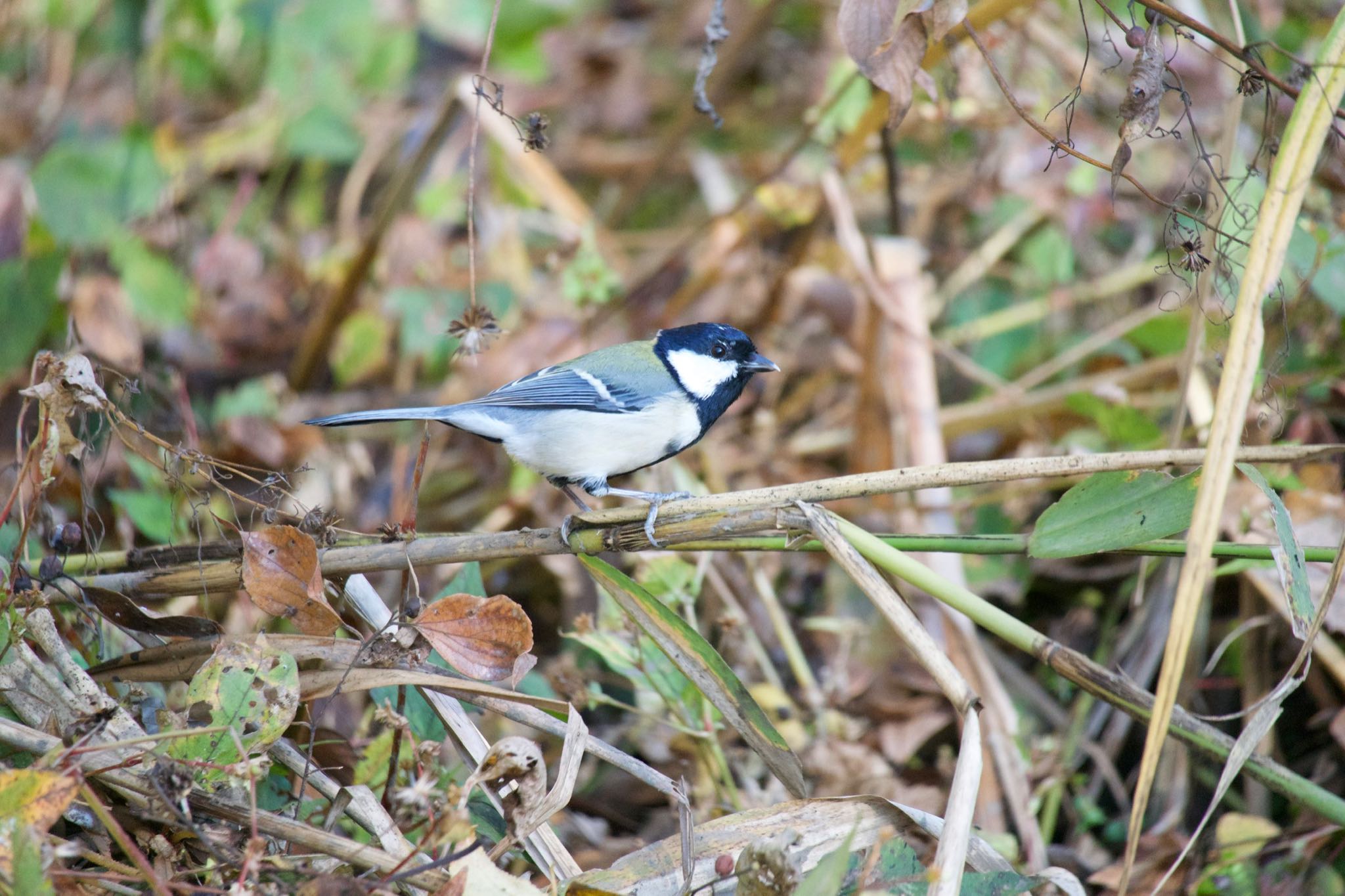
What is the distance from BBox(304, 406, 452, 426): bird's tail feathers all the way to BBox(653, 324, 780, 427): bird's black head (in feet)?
1.81

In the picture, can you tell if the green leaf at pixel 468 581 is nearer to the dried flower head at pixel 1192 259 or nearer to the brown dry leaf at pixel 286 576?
the brown dry leaf at pixel 286 576

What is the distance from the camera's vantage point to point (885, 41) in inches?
66.0

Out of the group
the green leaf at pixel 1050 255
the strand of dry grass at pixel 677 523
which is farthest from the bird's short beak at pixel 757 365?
A: the green leaf at pixel 1050 255

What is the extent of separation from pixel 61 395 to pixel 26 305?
180 centimetres

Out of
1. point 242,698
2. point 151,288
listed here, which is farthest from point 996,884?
point 151,288

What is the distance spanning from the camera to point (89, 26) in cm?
443

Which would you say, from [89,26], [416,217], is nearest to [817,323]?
[416,217]

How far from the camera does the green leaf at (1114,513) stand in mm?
1580

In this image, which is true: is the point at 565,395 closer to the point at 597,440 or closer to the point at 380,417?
the point at 597,440

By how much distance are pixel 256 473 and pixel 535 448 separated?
106 cm

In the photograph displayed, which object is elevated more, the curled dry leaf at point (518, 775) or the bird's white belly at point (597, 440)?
the bird's white belly at point (597, 440)

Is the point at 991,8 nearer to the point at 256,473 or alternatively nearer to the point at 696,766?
the point at 696,766

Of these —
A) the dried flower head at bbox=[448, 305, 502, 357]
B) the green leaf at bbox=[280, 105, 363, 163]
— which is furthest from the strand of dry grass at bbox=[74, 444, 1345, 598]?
the green leaf at bbox=[280, 105, 363, 163]

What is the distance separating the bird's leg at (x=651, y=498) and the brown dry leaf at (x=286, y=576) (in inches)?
19.5
